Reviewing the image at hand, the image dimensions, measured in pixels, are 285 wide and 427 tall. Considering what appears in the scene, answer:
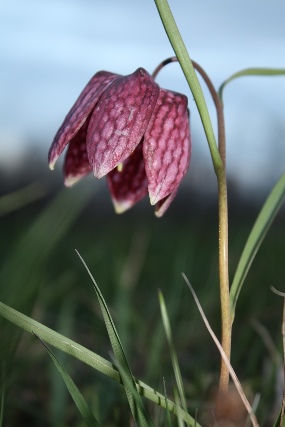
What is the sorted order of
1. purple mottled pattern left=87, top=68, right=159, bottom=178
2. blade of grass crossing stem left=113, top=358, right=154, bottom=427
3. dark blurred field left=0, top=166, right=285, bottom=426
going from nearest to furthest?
blade of grass crossing stem left=113, top=358, right=154, bottom=427
purple mottled pattern left=87, top=68, right=159, bottom=178
dark blurred field left=0, top=166, right=285, bottom=426

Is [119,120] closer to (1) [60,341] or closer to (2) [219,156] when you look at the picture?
(2) [219,156]

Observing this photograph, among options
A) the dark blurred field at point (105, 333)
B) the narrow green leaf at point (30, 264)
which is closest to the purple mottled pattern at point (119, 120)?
the dark blurred field at point (105, 333)

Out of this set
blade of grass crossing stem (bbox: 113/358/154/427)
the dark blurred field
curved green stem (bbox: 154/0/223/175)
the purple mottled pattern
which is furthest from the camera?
the dark blurred field

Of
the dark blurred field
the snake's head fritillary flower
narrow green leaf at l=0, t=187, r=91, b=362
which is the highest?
the snake's head fritillary flower

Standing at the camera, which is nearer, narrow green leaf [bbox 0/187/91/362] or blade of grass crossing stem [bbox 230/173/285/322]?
blade of grass crossing stem [bbox 230/173/285/322]

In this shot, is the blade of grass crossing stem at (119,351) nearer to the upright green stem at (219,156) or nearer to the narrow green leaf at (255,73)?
the upright green stem at (219,156)

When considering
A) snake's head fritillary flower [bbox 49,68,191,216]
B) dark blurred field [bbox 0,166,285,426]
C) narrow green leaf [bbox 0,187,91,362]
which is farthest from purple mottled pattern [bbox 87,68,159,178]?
narrow green leaf [bbox 0,187,91,362]

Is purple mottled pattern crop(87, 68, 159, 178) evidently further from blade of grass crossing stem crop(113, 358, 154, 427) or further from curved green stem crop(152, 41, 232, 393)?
blade of grass crossing stem crop(113, 358, 154, 427)
